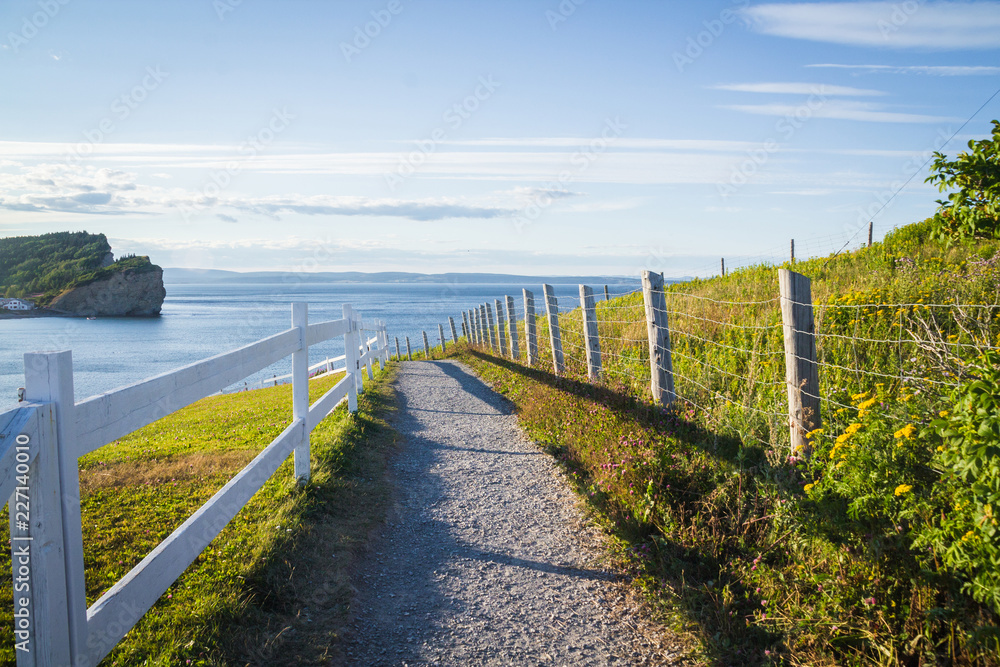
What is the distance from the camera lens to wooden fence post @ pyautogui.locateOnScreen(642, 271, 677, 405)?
21.7 ft

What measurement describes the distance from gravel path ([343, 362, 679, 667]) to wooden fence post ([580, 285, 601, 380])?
2290 mm

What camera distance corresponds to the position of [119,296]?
122688 millimetres

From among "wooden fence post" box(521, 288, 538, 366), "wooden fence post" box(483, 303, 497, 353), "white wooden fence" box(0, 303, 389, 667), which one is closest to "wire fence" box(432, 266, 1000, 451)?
"wooden fence post" box(521, 288, 538, 366)

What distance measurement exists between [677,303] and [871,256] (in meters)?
4.31

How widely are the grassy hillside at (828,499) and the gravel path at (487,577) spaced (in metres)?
0.35

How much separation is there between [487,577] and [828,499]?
7.22 feet

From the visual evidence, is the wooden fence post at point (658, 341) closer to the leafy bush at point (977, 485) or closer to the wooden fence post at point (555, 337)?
the wooden fence post at point (555, 337)

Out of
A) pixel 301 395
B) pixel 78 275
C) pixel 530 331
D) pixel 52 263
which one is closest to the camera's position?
pixel 301 395

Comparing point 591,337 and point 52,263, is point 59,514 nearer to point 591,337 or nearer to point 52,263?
point 591,337

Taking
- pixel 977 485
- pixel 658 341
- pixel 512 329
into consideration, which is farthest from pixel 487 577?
pixel 512 329

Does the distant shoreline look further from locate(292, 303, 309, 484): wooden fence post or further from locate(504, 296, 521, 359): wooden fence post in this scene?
locate(292, 303, 309, 484): wooden fence post

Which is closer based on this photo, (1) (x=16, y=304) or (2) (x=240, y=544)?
(2) (x=240, y=544)

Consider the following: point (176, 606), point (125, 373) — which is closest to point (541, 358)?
point (176, 606)

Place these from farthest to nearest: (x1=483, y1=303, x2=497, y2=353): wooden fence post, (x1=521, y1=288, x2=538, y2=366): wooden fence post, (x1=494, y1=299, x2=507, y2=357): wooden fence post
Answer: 1. (x1=483, y1=303, x2=497, y2=353): wooden fence post
2. (x1=494, y1=299, x2=507, y2=357): wooden fence post
3. (x1=521, y1=288, x2=538, y2=366): wooden fence post
